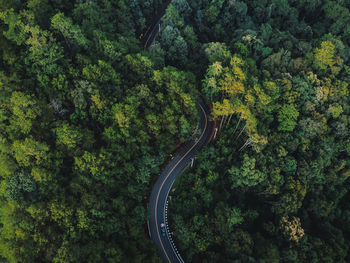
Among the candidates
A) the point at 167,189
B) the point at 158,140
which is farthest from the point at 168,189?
the point at 158,140

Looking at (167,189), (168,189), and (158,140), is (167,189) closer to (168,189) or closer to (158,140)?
(168,189)

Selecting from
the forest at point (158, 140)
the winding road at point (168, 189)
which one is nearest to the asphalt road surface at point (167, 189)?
the winding road at point (168, 189)

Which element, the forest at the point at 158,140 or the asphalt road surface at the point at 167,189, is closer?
the forest at the point at 158,140

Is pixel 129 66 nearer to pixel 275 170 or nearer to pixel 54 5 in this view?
pixel 54 5

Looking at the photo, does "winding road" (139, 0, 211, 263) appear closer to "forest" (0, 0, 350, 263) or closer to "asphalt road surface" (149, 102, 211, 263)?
"asphalt road surface" (149, 102, 211, 263)

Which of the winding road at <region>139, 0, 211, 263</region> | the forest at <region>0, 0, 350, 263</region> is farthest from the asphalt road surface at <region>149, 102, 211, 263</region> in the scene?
the forest at <region>0, 0, 350, 263</region>

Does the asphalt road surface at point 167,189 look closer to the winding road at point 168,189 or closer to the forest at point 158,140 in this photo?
the winding road at point 168,189
